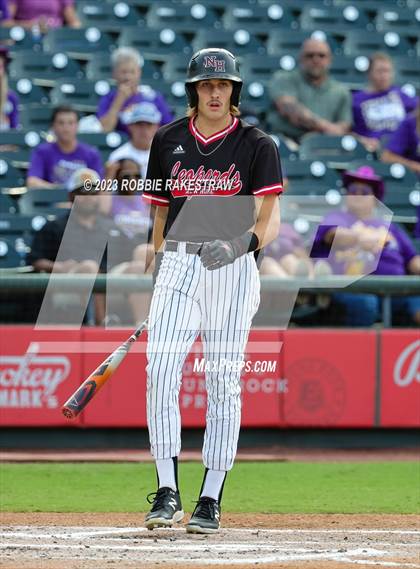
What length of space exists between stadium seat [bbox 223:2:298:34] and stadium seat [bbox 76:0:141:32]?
3.40ft

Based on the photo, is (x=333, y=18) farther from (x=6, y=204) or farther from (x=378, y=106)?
(x=6, y=204)

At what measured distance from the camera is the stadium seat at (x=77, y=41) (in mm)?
12188

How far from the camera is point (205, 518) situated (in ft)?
16.1

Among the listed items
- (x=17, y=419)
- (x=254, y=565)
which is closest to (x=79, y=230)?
(x=17, y=419)

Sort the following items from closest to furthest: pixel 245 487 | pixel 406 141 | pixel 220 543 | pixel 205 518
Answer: pixel 220 543 → pixel 205 518 → pixel 245 487 → pixel 406 141

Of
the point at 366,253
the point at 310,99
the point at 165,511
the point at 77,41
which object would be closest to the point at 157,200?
the point at 165,511

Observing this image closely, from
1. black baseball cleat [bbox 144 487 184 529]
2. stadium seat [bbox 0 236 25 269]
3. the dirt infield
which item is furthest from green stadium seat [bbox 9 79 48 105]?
black baseball cleat [bbox 144 487 184 529]

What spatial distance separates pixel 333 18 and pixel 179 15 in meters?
1.74

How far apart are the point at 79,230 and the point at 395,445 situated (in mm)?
2664

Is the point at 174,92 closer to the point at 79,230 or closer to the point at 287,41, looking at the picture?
the point at 287,41

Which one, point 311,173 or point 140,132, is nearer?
point 140,132

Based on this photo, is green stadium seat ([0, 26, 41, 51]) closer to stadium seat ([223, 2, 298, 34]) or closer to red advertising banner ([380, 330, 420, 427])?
stadium seat ([223, 2, 298, 34])

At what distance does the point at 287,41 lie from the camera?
12.7 meters

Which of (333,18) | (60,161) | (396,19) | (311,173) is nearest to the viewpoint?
(60,161)
